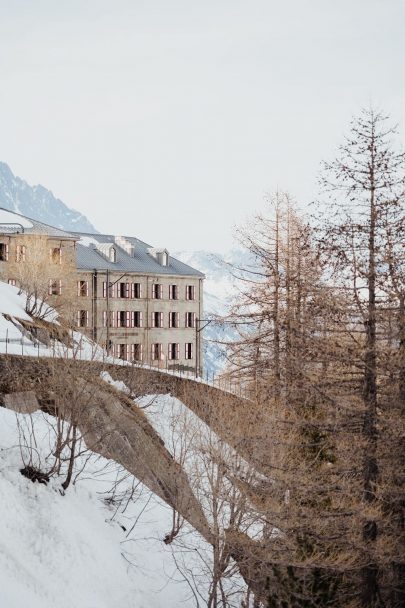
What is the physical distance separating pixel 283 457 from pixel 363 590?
4240mm

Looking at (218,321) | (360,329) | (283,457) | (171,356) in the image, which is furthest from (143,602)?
(171,356)

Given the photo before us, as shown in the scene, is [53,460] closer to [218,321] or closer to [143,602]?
[143,602]

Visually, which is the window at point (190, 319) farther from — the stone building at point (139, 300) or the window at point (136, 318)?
the window at point (136, 318)

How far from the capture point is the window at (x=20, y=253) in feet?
195

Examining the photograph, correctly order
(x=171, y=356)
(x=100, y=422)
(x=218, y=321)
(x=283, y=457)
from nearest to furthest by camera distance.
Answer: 1. (x=283, y=457)
2. (x=100, y=422)
3. (x=218, y=321)
4. (x=171, y=356)

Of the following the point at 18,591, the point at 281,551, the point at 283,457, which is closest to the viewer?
the point at 18,591

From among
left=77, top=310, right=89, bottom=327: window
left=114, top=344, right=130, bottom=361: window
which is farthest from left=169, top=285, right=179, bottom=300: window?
left=77, top=310, right=89, bottom=327: window

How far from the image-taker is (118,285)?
6838 cm

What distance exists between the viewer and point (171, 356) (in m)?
71.2

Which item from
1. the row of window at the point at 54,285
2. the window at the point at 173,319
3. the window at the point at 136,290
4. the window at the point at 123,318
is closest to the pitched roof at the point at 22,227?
the row of window at the point at 54,285

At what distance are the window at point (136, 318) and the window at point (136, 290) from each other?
1.16 meters

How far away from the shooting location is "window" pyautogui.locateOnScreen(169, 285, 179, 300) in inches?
2857

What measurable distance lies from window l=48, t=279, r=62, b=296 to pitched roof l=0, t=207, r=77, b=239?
4492 millimetres

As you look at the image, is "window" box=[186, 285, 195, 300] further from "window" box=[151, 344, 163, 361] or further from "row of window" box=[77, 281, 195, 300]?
"window" box=[151, 344, 163, 361]
